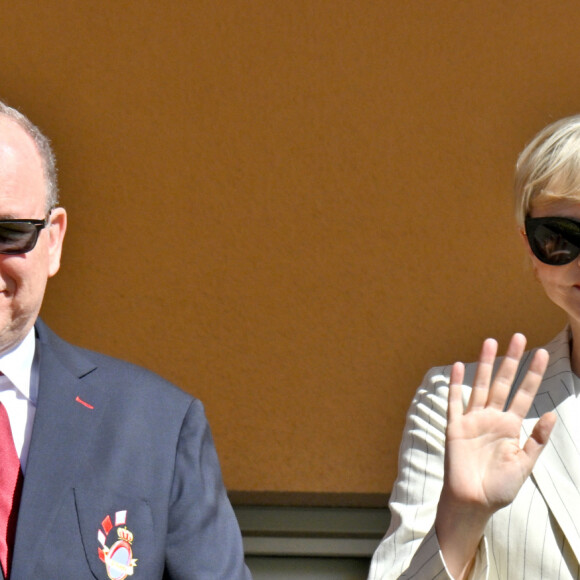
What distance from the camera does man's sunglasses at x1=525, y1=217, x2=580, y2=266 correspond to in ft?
6.16

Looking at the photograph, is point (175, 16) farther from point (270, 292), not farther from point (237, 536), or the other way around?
point (237, 536)

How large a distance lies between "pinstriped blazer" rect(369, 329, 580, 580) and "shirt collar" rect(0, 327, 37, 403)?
757mm

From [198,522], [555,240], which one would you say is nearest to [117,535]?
[198,522]

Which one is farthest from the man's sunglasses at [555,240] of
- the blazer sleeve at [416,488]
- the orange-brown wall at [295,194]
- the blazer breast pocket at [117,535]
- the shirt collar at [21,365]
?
the orange-brown wall at [295,194]

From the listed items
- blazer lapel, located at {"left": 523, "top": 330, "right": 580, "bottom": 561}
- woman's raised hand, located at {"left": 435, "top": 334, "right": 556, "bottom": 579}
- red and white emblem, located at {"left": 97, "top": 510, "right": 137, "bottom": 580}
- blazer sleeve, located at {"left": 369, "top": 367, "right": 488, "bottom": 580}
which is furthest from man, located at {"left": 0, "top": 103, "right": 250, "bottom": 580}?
blazer lapel, located at {"left": 523, "top": 330, "right": 580, "bottom": 561}

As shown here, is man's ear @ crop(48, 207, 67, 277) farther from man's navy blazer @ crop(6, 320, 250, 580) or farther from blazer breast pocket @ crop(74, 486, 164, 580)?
blazer breast pocket @ crop(74, 486, 164, 580)

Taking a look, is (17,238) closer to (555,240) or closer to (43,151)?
(43,151)

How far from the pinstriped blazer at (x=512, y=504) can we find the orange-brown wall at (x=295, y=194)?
127 centimetres

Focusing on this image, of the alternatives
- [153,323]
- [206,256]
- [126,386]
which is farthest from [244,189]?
[126,386]

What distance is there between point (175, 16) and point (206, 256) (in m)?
0.78

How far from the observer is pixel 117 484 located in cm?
200

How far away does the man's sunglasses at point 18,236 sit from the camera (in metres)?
1.97

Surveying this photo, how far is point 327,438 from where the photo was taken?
3338mm

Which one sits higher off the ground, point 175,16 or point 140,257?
point 175,16
